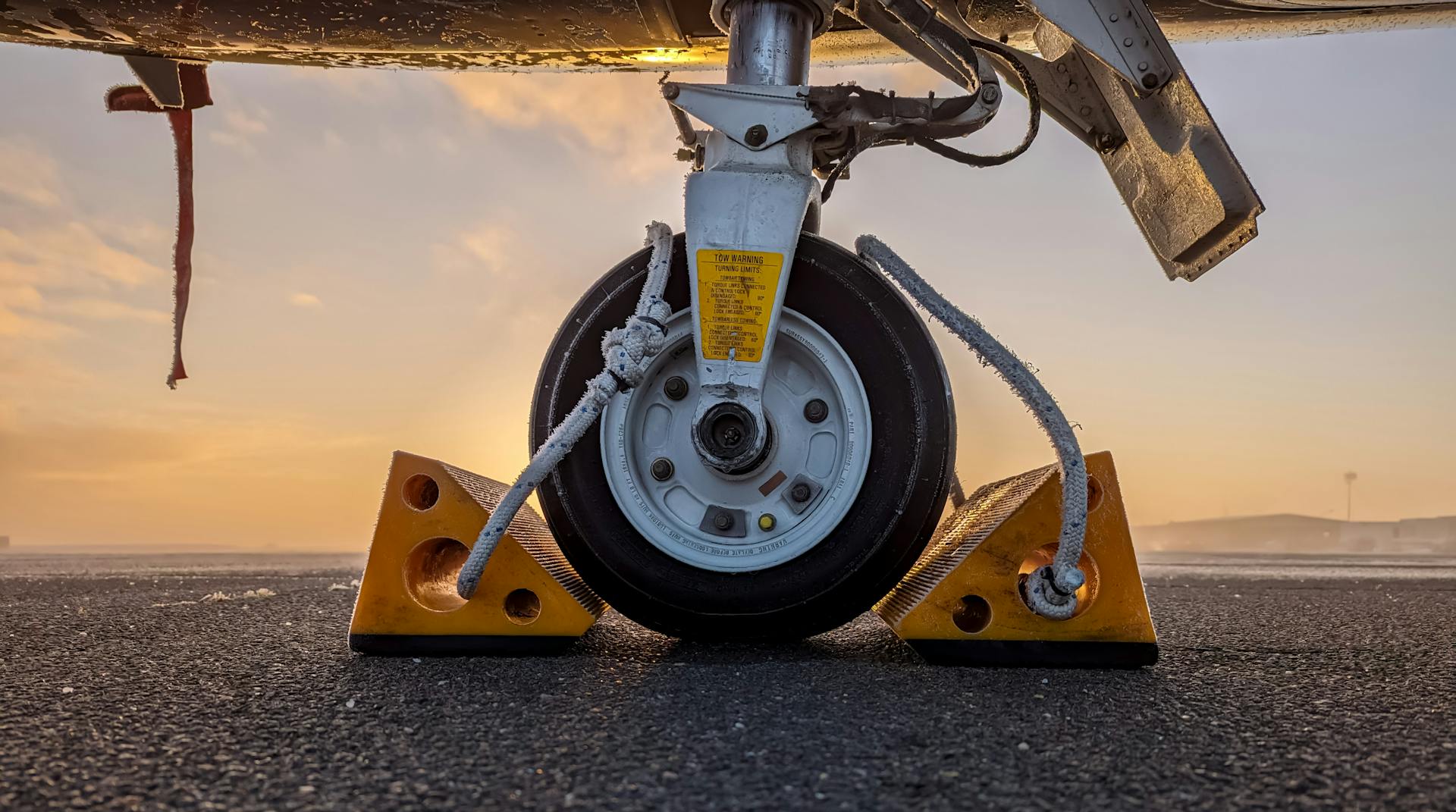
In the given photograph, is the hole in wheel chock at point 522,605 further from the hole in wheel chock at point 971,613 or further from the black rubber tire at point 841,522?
the hole in wheel chock at point 971,613

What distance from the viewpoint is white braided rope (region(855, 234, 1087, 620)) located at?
1.72 metres

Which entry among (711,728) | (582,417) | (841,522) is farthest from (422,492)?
(711,728)

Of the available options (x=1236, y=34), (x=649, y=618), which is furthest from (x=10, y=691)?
(x=1236, y=34)

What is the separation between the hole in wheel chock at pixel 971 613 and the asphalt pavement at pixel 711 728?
12cm

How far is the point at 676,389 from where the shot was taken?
203cm

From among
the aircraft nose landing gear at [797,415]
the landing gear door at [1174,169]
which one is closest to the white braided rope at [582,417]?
the aircraft nose landing gear at [797,415]

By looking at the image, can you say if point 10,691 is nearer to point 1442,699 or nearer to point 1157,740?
point 1157,740

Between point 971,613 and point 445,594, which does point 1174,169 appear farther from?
point 445,594

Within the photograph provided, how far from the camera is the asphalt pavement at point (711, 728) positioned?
1.01 metres

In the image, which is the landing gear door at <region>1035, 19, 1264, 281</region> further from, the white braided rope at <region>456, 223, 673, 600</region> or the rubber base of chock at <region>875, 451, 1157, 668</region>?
the white braided rope at <region>456, 223, 673, 600</region>

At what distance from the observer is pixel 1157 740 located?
48.2 inches

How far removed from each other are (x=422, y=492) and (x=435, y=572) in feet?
0.61

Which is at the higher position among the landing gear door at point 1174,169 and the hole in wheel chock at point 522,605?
the landing gear door at point 1174,169

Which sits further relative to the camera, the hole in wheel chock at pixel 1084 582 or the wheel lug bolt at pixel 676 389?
the wheel lug bolt at pixel 676 389
